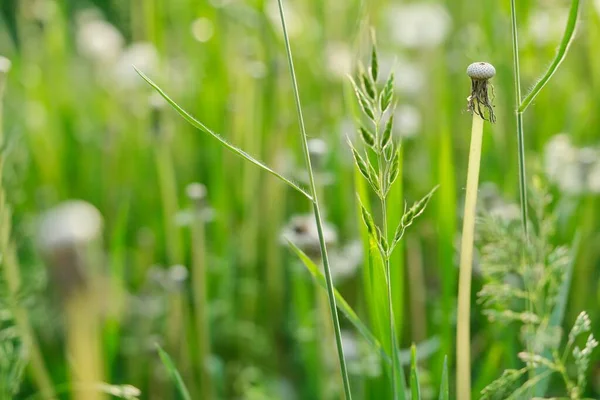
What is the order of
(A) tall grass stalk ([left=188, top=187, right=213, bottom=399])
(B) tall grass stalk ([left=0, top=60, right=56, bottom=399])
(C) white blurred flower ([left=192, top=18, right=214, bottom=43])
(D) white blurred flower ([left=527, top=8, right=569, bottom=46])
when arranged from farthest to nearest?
(C) white blurred flower ([left=192, top=18, right=214, bottom=43])
(D) white blurred flower ([left=527, top=8, right=569, bottom=46])
(A) tall grass stalk ([left=188, top=187, right=213, bottom=399])
(B) tall grass stalk ([left=0, top=60, right=56, bottom=399])

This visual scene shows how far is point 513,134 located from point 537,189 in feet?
1.88

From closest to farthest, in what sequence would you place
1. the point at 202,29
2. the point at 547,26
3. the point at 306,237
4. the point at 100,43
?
the point at 306,237 < the point at 547,26 < the point at 202,29 < the point at 100,43

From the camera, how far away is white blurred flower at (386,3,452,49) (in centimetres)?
166

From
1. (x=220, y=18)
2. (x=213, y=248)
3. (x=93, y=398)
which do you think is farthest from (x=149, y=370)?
(x=220, y=18)

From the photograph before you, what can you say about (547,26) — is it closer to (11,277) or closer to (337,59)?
(337,59)

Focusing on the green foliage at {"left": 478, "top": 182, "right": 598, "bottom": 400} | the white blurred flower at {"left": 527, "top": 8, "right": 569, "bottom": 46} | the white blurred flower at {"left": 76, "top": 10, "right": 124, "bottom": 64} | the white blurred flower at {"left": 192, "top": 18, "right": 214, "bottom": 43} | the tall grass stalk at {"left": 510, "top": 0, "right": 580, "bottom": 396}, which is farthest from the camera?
the white blurred flower at {"left": 76, "top": 10, "right": 124, "bottom": 64}

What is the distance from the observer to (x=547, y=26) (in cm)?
146

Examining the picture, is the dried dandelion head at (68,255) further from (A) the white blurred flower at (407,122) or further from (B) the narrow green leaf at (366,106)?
(A) the white blurred flower at (407,122)

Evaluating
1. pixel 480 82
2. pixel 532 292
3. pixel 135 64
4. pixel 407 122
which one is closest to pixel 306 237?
pixel 532 292

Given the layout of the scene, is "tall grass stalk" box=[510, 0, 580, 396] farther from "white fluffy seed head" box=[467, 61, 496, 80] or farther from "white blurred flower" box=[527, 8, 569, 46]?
"white blurred flower" box=[527, 8, 569, 46]

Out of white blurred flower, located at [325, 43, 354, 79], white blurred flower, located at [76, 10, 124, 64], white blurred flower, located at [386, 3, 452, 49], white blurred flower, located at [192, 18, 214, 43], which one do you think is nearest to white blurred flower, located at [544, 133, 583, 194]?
white blurred flower, located at [325, 43, 354, 79]

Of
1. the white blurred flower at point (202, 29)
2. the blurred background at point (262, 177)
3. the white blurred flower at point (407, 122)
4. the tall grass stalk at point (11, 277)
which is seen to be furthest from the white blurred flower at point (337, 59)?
the tall grass stalk at point (11, 277)

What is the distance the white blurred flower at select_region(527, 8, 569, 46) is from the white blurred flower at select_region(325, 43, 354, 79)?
1.03ft

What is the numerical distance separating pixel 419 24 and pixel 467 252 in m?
1.24
